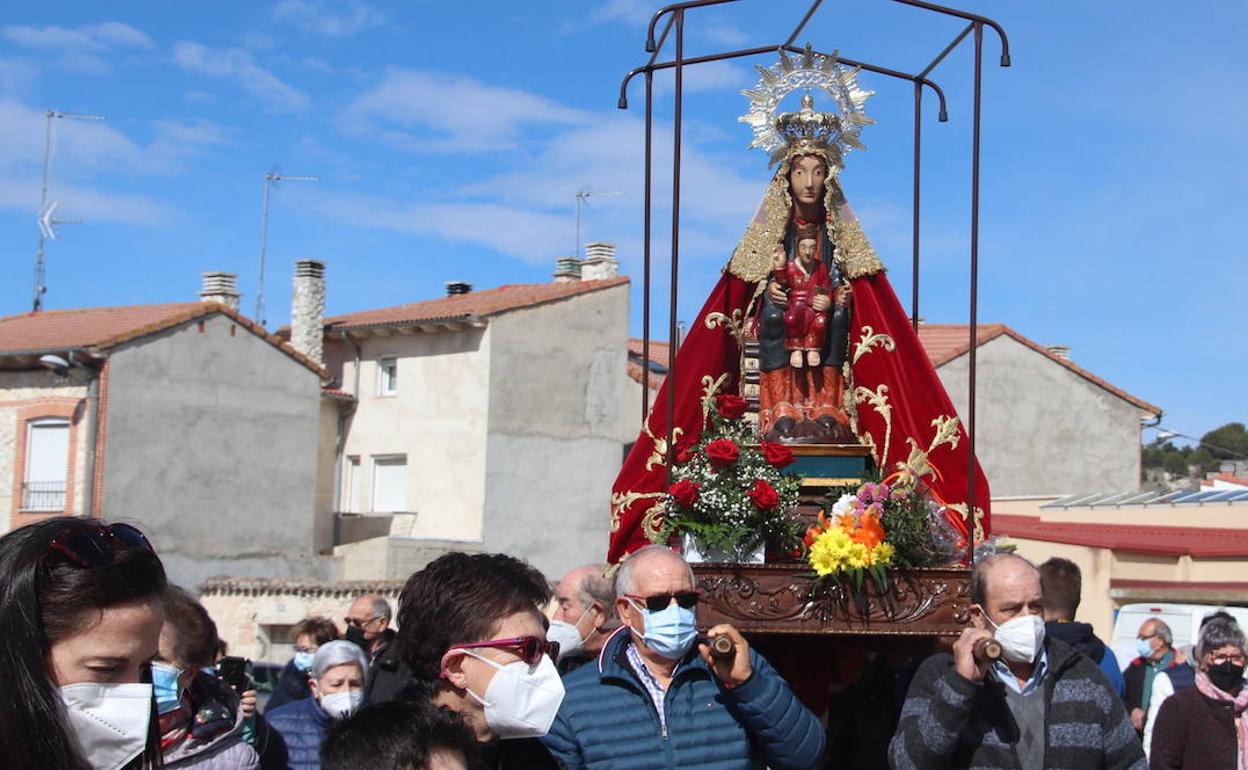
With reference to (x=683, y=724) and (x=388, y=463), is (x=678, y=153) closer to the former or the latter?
(x=683, y=724)

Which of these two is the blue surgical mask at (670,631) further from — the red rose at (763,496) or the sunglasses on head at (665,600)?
the red rose at (763,496)

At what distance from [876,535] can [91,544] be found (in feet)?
13.1

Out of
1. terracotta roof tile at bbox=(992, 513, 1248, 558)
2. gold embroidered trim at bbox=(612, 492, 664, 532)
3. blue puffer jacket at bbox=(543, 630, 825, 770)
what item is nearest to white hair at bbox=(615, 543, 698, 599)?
blue puffer jacket at bbox=(543, 630, 825, 770)

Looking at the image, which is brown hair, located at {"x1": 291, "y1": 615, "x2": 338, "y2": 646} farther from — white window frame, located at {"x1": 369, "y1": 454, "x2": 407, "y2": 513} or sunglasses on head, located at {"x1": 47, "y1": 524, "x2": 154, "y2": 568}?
white window frame, located at {"x1": 369, "y1": 454, "x2": 407, "y2": 513}

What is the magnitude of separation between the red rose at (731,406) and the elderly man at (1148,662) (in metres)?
3.65

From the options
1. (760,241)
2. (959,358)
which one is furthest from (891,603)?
(959,358)

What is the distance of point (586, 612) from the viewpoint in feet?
19.9

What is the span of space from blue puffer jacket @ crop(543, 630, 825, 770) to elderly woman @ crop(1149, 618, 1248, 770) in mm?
2237

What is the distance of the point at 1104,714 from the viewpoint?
4.63m

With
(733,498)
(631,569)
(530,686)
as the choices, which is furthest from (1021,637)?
(733,498)

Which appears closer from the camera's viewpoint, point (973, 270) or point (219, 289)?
point (973, 270)

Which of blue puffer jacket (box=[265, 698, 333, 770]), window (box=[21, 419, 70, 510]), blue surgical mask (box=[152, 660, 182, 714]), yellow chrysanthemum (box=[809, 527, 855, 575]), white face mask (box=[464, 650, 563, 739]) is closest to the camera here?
white face mask (box=[464, 650, 563, 739])

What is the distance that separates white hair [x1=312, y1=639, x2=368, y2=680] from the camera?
5.91 m

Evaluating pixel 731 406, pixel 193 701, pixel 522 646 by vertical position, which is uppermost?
pixel 731 406
